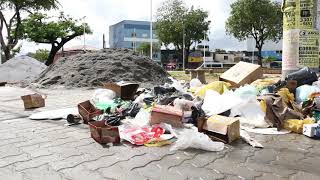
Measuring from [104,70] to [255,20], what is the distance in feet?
86.6

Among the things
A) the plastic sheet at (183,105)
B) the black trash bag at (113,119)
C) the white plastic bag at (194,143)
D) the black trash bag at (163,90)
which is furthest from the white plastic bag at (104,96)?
the white plastic bag at (194,143)

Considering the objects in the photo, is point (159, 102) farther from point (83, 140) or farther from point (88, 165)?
A: point (88, 165)

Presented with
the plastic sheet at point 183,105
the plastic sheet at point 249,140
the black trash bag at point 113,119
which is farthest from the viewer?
the plastic sheet at point 183,105

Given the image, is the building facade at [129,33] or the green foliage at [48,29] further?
the building facade at [129,33]

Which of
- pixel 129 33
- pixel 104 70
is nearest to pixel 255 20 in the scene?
pixel 104 70

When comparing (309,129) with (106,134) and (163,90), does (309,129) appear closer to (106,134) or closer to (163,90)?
(106,134)

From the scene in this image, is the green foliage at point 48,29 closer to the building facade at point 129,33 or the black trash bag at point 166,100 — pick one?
the black trash bag at point 166,100

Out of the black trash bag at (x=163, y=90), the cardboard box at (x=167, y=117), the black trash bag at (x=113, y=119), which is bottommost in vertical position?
the black trash bag at (x=113, y=119)

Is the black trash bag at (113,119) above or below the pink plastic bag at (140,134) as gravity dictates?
above

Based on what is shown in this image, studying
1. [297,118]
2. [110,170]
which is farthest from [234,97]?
[110,170]

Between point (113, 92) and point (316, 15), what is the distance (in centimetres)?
425

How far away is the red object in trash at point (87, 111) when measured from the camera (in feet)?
17.0

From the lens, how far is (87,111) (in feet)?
17.3

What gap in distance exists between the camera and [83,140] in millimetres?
4312
